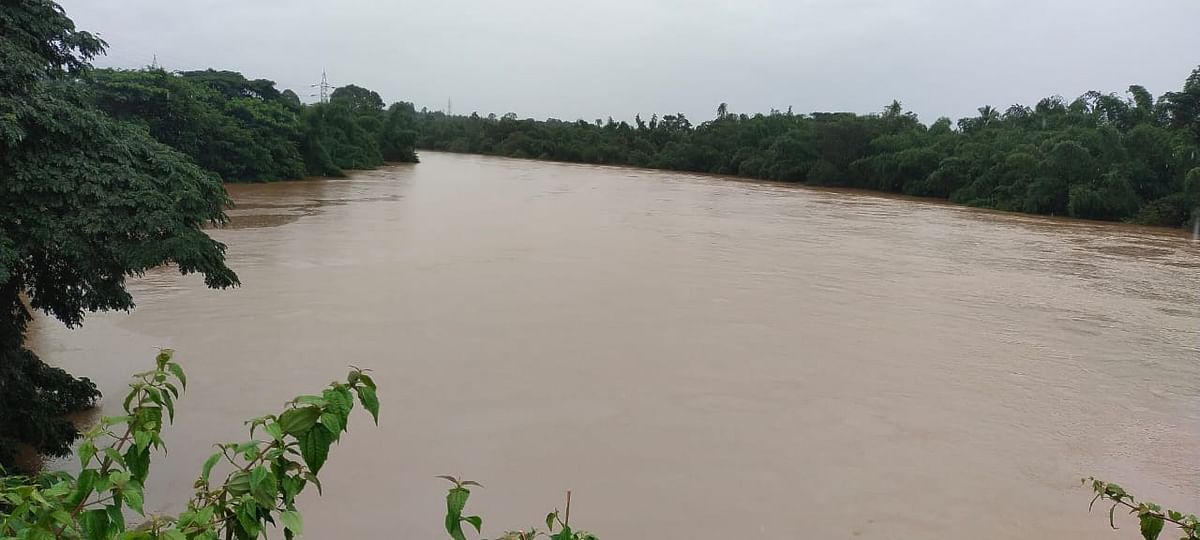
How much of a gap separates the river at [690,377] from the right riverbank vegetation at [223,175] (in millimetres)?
454

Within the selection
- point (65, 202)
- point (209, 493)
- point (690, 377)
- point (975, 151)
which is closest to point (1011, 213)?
point (975, 151)

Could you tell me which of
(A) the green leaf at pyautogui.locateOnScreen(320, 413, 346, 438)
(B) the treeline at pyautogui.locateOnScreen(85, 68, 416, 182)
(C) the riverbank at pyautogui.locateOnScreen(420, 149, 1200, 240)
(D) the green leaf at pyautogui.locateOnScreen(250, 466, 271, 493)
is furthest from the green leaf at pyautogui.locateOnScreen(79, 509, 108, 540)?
(C) the riverbank at pyautogui.locateOnScreen(420, 149, 1200, 240)

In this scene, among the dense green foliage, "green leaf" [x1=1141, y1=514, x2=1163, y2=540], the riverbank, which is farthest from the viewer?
the riverbank

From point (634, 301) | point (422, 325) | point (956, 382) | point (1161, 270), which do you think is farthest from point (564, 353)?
point (1161, 270)

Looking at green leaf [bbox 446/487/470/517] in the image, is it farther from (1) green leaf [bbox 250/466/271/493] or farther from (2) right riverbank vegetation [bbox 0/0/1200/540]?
(1) green leaf [bbox 250/466/271/493]

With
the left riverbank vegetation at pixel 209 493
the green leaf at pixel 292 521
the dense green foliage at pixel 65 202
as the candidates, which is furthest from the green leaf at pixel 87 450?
the dense green foliage at pixel 65 202

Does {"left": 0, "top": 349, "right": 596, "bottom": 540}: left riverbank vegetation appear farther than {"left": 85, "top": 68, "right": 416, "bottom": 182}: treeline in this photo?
No

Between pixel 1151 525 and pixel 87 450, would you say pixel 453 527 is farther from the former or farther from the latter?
pixel 1151 525

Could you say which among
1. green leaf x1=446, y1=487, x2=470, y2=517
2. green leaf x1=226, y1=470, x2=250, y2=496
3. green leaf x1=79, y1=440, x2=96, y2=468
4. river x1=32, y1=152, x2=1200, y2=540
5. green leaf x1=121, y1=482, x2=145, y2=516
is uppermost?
green leaf x1=79, y1=440, x2=96, y2=468

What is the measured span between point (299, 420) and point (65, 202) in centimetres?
282

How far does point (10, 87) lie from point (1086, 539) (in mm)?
5319

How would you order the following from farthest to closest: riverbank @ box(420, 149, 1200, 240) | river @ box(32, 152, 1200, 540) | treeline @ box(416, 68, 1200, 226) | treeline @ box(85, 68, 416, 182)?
treeline @ box(416, 68, 1200, 226) → riverbank @ box(420, 149, 1200, 240) → treeline @ box(85, 68, 416, 182) → river @ box(32, 152, 1200, 540)

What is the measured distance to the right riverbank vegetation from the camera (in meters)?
1.37

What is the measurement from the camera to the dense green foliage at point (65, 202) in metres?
3.38
